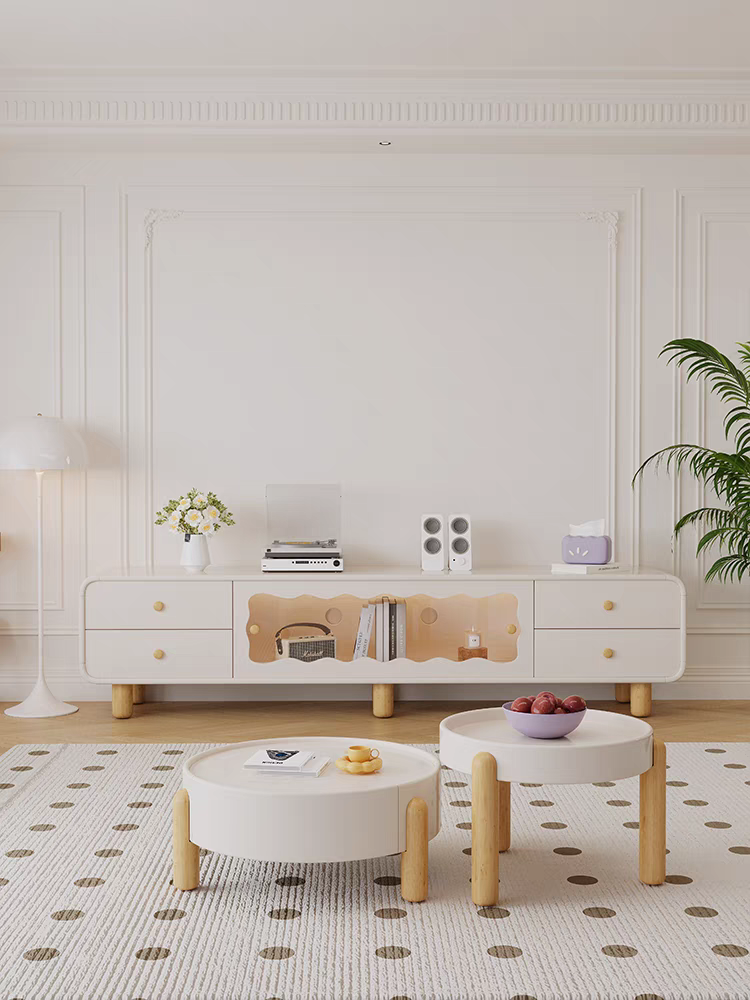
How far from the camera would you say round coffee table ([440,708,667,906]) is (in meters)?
2.45

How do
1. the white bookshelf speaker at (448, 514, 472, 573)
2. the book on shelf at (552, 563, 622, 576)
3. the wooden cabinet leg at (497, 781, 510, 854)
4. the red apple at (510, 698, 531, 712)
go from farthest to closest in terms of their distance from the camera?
the white bookshelf speaker at (448, 514, 472, 573) → the book on shelf at (552, 563, 622, 576) → the wooden cabinet leg at (497, 781, 510, 854) → the red apple at (510, 698, 531, 712)

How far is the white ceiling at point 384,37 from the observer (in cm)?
405

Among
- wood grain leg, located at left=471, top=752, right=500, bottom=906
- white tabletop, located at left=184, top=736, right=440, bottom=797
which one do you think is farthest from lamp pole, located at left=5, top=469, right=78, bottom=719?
wood grain leg, located at left=471, top=752, right=500, bottom=906

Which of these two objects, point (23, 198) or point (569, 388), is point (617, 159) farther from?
point (23, 198)

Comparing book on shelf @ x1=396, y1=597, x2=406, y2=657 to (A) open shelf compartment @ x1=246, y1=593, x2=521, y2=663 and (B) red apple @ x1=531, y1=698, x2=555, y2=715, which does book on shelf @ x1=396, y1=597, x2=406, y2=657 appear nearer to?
(A) open shelf compartment @ x1=246, y1=593, x2=521, y2=663

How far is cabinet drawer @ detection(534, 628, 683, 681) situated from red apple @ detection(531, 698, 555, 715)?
2030mm

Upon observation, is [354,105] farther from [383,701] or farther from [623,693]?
[623,693]

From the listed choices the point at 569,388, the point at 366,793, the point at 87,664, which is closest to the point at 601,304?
the point at 569,388

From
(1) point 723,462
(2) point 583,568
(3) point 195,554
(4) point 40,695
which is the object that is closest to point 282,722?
(3) point 195,554

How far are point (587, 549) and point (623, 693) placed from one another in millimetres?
745

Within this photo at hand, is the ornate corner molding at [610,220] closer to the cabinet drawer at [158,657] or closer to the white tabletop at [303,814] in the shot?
the cabinet drawer at [158,657]

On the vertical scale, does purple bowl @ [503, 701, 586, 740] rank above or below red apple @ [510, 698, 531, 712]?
below

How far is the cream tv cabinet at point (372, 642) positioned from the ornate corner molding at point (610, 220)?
1646 millimetres

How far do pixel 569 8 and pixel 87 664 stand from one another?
3.39 meters
